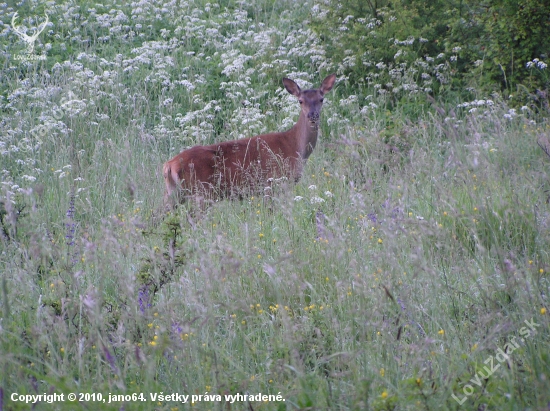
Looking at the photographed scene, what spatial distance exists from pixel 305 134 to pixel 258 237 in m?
3.07

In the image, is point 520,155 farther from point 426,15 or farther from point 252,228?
point 426,15

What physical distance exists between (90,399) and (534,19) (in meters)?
7.72

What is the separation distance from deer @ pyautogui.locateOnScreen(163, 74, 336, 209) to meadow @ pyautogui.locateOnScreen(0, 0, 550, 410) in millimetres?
253

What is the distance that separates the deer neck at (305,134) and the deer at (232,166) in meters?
0.13

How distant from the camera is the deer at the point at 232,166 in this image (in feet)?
22.2

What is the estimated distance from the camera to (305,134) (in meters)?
7.86

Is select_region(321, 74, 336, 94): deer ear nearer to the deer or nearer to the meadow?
the meadow

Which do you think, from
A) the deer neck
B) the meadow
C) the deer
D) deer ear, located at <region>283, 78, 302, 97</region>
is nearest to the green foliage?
the meadow

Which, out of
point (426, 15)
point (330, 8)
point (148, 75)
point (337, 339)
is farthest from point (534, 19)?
point (337, 339)

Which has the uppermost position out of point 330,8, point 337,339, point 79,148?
point 330,8

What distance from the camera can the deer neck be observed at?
7.75m

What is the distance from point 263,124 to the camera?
357 inches

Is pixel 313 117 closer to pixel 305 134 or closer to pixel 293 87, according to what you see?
pixel 305 134

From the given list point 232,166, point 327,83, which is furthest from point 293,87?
point 232,166
